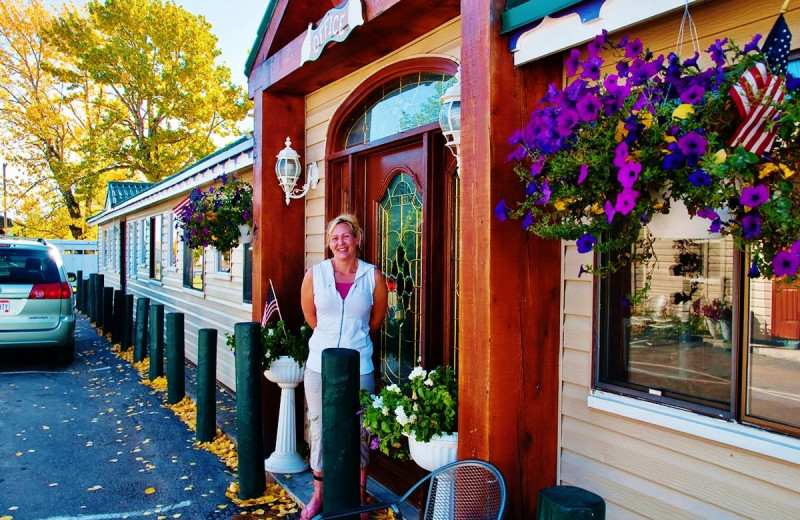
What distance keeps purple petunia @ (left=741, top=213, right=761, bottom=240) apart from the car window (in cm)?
975

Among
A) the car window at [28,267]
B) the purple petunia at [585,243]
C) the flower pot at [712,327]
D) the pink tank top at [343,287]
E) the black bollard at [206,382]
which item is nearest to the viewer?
the purple petunia at [585,243]

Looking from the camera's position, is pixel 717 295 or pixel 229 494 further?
pixel 229 494

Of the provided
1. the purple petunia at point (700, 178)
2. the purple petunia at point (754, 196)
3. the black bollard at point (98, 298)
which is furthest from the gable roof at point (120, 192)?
the purple petunia at point (754, 196)

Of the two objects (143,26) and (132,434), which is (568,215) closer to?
(132,434)

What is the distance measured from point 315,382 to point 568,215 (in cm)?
231

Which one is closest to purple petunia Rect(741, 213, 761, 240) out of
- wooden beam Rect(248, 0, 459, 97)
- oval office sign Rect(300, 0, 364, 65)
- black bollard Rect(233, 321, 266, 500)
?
wooden beam Rect(248, 0, 459, 97)

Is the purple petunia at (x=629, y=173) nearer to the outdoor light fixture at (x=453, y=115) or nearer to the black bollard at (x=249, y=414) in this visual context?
the outdoor light fixture at (x=453, y=115)

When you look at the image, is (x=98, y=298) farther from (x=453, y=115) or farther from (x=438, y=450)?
(x=453, y=115)

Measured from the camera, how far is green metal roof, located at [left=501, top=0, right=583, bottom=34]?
8.32 feet

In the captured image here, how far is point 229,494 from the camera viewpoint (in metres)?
4.59

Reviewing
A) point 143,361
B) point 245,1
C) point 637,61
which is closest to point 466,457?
point 637,61

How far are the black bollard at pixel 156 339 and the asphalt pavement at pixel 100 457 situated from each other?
1.05 feet

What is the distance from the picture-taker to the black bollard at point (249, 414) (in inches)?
174

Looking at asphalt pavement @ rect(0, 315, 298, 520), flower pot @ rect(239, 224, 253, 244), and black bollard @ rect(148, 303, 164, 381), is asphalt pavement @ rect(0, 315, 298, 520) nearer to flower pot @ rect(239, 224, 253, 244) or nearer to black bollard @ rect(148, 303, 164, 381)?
black bollard @ rect(148, 303, 164, 381)
